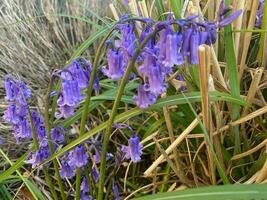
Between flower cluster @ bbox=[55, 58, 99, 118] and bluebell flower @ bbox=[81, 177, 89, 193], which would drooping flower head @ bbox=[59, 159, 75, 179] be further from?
flower cluster @ bbox=[55, 58, 99, 118]

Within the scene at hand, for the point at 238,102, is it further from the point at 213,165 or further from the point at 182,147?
the point at 182,147

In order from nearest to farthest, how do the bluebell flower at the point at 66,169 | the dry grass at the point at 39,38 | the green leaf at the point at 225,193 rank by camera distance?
the green leaf at the point at 225,193, the bluebell flower at the point at 66,169, the dry grass at the point at 39,38

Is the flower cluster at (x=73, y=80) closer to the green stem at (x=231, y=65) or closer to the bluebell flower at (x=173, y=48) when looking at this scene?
the bluebell flower at (x=173, y=48)

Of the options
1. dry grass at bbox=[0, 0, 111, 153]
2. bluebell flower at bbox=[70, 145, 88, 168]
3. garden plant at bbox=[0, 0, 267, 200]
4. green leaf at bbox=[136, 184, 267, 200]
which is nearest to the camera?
green leaf at bbox=[136, 184, 267, 200]

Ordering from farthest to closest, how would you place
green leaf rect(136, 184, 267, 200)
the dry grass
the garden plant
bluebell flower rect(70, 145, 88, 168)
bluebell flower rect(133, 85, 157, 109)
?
1. the dry grass
2. bluebell flower rect(70, 145, 88, 168)
3. bluebell flower rect(133, 85, 157, 109)
4. the garden plant
5. green leaf rect(136, 184, 267, 200)

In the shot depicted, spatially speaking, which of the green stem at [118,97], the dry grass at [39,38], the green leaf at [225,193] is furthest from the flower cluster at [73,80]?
the dry grass at [39,38]

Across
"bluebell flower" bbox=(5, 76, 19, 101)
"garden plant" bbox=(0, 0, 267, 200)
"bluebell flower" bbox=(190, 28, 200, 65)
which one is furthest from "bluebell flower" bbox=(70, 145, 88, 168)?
"bluebell flower" bbox=(190, 28, 200, 65)

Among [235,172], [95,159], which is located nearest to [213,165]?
[235,172]
